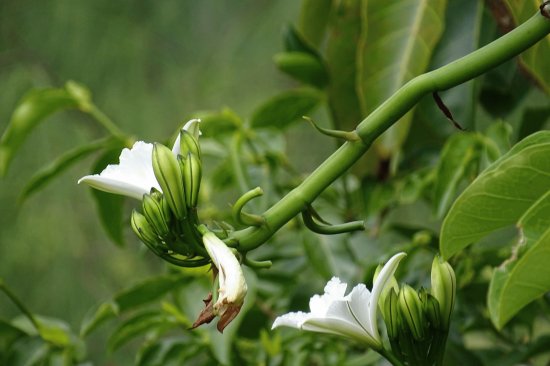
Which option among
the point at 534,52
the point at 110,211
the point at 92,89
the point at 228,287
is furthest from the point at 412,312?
the point at 92,89

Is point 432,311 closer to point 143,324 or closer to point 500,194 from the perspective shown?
point 500,194

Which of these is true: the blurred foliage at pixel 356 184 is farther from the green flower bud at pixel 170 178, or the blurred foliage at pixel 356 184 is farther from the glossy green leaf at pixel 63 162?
the green flower bud at pixel 170 178

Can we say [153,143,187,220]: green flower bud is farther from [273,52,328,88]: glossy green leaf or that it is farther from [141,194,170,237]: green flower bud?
[273,52,328,88]: glossy green leaf

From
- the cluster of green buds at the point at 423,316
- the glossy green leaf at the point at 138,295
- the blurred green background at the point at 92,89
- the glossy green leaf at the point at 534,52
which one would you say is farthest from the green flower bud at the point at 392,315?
the blurred green background at the point at 92,89

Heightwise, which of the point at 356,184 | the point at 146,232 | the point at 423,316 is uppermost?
the point at 146,232

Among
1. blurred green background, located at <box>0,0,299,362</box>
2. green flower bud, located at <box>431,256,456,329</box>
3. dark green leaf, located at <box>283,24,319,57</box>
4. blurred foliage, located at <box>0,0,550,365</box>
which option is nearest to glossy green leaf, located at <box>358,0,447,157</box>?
blurred foliage, located at <box>0,0,550,365</box>

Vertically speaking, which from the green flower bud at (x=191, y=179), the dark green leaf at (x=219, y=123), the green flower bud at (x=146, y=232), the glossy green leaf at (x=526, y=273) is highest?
the green flower bud at (x=191, y=179)
